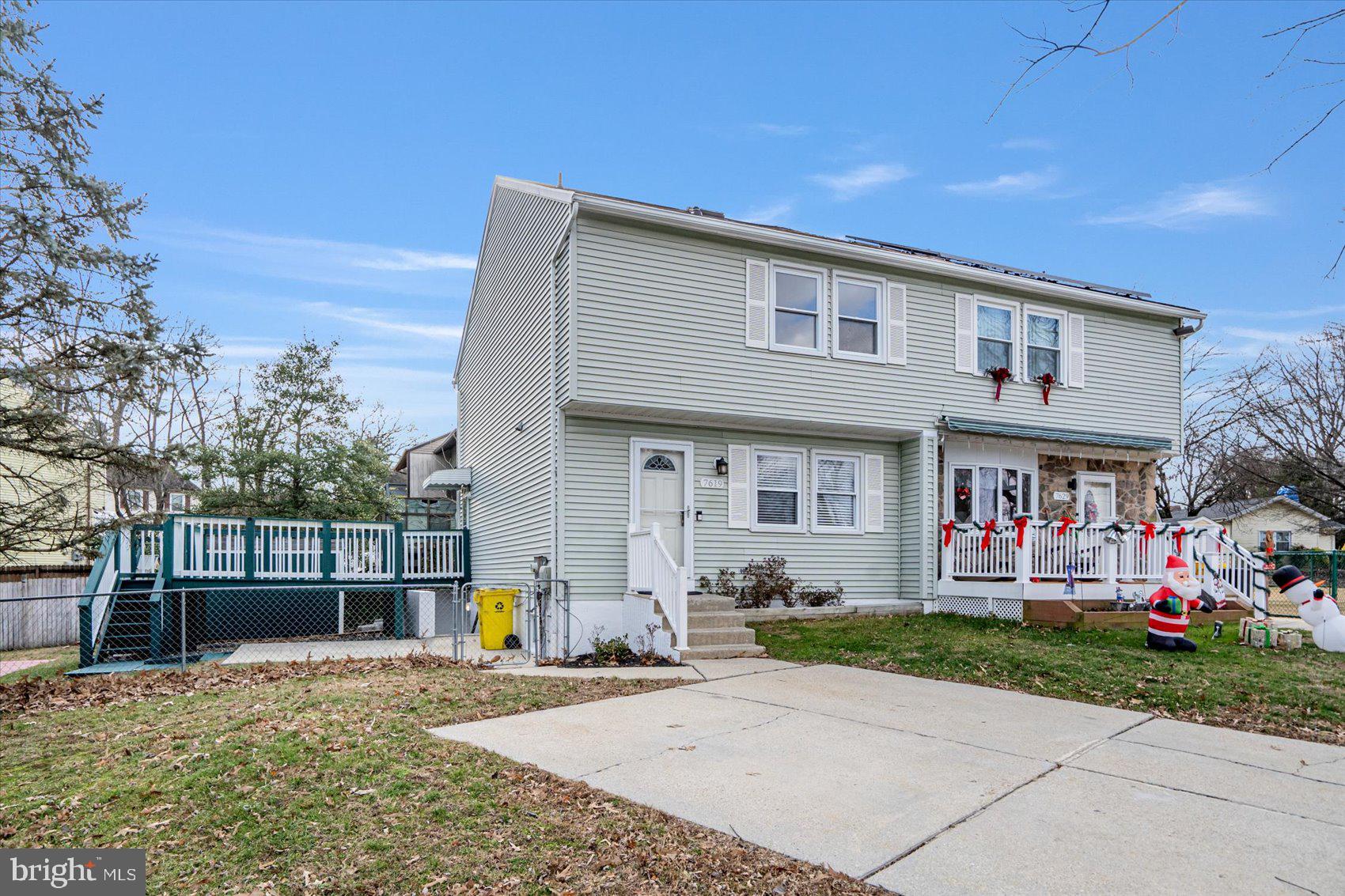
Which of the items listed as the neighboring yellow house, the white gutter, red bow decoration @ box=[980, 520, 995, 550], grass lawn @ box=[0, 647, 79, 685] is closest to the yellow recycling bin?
grass lawn @ box=[0, 647, 79, 685]

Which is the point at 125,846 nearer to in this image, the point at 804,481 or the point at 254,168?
the point at 804,481

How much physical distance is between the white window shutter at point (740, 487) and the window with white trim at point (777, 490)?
0.30 feet

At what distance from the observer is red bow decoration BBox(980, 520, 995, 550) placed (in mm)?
12953

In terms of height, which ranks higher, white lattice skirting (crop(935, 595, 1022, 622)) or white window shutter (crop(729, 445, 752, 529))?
white window shutter (crop(729, 445, 752, 529))

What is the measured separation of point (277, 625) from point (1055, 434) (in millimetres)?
14180

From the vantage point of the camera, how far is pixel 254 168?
18.3 metres

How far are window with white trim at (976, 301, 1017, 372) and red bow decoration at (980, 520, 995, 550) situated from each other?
2.89m

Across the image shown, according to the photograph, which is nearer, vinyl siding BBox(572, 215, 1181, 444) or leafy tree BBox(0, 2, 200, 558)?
leafy tree BBox(0, 2, 200, 558)

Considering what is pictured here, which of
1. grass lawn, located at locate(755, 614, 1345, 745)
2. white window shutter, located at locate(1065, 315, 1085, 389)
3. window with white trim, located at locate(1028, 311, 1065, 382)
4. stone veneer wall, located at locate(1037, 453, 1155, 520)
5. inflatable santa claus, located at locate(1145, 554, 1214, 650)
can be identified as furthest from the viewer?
stone veneer wall, located at locate(1037, 453, 1155, 520)

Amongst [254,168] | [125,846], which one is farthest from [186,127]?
[125,846]

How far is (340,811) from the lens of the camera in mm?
4625

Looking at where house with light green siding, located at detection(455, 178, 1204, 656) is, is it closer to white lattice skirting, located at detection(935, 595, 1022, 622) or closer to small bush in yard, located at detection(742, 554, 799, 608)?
white lattice skirting, located at detection(935, 595, 1022, 622)

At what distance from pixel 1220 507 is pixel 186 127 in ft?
133

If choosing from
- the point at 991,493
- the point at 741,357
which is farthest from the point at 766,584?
the point at 991,493
